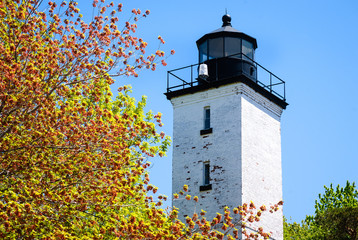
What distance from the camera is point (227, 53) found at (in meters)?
31.6

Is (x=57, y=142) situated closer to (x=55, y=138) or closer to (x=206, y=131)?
(x=55, y=138)

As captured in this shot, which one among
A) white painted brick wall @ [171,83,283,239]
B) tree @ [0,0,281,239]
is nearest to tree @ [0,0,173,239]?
tree @ [0,0,281,239]

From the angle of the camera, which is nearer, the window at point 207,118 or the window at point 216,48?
the window at point 207,118

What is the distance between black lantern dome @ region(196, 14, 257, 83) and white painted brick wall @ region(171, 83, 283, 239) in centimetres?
122

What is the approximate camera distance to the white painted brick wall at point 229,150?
1113 inches

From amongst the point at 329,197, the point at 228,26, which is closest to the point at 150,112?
the point at 228,26

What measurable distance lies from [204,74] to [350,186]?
82.9 feet

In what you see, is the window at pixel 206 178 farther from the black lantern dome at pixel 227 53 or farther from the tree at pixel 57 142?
the tree at pixel 57 142

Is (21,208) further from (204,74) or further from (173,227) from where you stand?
(204,74)

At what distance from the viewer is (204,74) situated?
30.5m

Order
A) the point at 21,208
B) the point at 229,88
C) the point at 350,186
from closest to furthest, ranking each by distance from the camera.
→ the point at 21,208
the point at 229,88
the point at 350,186

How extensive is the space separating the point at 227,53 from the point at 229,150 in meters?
5.56

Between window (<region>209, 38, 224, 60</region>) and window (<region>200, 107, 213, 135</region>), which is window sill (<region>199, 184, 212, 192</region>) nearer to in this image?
window (<region>200, 107, 213, 135</region>)

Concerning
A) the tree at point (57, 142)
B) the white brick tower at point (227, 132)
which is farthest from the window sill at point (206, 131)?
→ the tree at point (57, 142)
